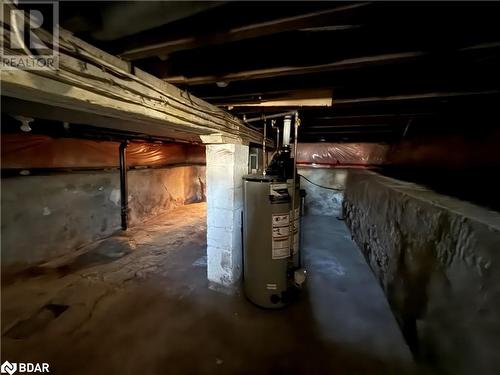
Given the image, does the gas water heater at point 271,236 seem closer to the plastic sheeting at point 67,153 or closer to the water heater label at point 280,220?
the water heater label at point 280,220

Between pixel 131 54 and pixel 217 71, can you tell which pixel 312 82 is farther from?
pixel 131 54

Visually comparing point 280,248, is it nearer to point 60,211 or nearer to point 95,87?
point 95,87

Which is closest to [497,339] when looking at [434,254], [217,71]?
[434,254]

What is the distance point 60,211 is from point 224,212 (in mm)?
2332

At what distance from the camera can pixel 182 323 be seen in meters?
1.73

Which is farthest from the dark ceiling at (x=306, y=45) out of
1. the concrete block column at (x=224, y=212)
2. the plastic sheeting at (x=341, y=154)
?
the plastic sheeting at (x=341, y=154)

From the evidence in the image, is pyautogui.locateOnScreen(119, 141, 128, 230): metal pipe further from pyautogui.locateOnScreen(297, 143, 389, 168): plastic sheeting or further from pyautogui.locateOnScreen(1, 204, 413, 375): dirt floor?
pyautogui.locateOnScreen(297, 143, 389, 168): plastic sheeting

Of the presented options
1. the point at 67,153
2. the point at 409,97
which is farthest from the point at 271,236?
the point at 67,153

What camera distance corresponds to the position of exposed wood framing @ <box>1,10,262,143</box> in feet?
2.25

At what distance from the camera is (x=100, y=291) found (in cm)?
212

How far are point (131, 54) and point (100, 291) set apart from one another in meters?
2.16

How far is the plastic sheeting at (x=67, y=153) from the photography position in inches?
93.9

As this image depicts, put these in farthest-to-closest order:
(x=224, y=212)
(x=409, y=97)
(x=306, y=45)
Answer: (x=224, y=212) → (x=409, y=97) → (x=306, y=45)

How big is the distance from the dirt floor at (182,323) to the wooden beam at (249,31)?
1.71 meters
